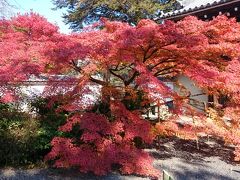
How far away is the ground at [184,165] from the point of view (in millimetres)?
6177

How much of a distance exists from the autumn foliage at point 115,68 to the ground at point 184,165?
299 mm

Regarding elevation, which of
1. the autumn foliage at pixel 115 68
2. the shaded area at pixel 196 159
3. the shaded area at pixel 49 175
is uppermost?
the autumn foliage at pixel 115 68

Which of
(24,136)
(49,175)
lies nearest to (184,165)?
(49,175)

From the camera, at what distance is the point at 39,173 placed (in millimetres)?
6301

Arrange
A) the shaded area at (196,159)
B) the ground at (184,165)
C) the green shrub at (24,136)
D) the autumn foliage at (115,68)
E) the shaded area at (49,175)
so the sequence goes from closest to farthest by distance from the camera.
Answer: the autumn foliage at (115,68) → the shaded area at (49,175) → the ground at (184,165) → the shaded area at (196,159) → the green shrub at (24,136)

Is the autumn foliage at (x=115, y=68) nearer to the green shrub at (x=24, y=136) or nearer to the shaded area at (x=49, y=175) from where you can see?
the shaded area at (x=49, y=175)

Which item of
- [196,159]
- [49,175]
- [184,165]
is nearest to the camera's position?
[49,175]

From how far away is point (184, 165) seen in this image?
6945 millimetres

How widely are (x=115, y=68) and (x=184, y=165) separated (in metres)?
2.58

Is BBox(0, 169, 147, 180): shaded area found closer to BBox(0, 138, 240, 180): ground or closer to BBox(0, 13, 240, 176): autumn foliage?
BBox(0, 138, 240, 180): ground

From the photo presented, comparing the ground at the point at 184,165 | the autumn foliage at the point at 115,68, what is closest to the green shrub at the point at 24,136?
the ground at the point at 184,165

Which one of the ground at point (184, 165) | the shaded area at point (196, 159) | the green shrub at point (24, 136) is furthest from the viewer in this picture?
the green shrub at point (24, 136)

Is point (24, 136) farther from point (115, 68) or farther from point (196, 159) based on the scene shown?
point (196, 159)

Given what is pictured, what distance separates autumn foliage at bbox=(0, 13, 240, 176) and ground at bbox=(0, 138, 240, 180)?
299 millimetres
